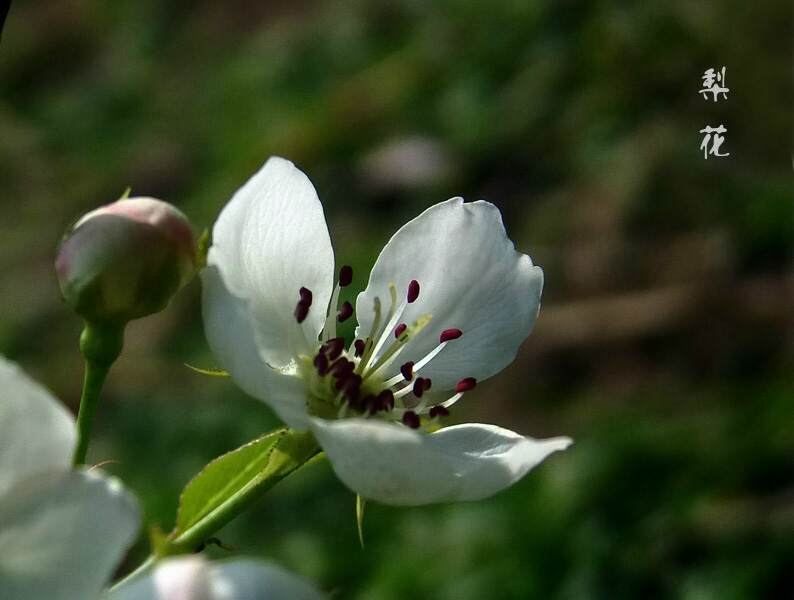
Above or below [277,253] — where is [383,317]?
below

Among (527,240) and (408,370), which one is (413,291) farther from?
(527,240)

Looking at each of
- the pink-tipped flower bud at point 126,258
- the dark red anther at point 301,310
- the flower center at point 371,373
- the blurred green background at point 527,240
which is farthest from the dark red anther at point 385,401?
the blurred green background at point 527,240

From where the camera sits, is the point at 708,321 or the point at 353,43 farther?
the point at 353,43

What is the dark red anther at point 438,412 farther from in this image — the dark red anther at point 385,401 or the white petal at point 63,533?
the white petal at point 63,533

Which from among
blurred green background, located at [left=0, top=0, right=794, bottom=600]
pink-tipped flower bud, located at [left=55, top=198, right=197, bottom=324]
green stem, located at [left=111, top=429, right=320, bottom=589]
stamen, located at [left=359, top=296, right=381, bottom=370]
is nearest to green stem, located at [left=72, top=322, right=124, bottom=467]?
pink-tipped flower bud, located at [left=55, top=198, right=197, bottom=324]

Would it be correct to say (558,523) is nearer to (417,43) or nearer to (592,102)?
(592,102)

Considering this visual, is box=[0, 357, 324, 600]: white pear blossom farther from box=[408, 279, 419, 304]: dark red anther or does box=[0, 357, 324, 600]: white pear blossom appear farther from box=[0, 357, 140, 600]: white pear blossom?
box=[408, 279, 419, 304]: dark red anther

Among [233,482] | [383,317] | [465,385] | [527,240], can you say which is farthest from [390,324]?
[527,240]

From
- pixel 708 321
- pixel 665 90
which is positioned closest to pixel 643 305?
pixel 708 321
